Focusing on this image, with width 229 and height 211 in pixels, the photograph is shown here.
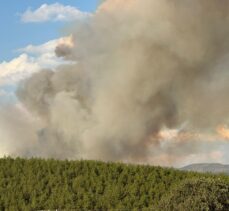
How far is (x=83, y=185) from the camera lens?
25.7 meters

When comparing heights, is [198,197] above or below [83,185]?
below

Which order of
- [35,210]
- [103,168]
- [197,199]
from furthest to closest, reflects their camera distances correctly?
1. [103,168]
2. [35,210]
3. [197,199]

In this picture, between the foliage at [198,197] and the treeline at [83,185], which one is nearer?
the foliage at [198,197]

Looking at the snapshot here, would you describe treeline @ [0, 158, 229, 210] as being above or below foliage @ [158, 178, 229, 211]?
above

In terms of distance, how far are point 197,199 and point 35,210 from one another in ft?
27.0

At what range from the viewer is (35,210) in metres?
24.8

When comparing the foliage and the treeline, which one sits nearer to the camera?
the foliage

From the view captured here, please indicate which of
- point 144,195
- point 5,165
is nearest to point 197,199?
point 144,195

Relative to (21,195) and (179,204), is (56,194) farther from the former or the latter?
(179,204)

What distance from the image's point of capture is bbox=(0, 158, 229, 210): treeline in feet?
81.7

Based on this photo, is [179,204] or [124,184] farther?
[124,184]

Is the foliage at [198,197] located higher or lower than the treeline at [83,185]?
lower

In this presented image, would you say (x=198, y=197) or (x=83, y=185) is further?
(x=83, y=185)

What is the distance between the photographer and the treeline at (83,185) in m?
24.9
